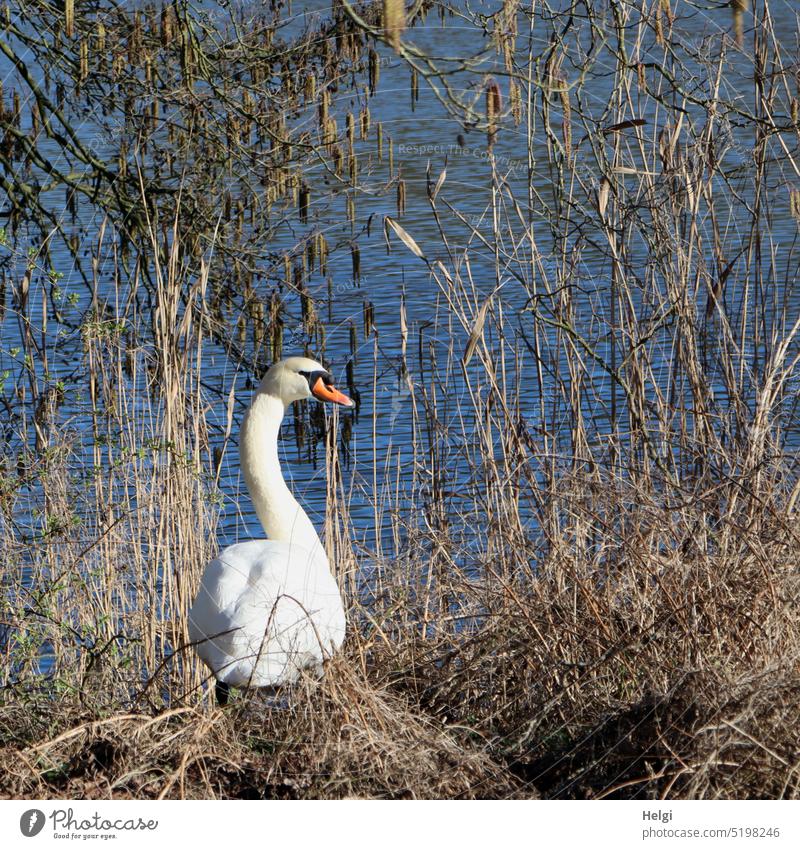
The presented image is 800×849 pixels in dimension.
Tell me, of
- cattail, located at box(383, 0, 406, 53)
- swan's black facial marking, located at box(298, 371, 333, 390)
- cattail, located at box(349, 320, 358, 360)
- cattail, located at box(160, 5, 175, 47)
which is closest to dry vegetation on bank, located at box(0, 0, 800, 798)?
cattail, located at box(160, 5, 175, 47)

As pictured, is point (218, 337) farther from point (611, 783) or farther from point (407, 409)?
point (611, 783)

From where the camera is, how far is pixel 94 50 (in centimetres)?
571

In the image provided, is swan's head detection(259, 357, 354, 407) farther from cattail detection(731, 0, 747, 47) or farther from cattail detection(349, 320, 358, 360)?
cattail detection(731, 0, 747, 47)

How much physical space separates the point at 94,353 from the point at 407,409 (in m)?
2.67

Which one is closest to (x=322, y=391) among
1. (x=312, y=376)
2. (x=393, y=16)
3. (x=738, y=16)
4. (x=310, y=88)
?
(x=312, y=376)

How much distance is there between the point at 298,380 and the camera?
4867 mm

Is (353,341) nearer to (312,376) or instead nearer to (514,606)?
(312,376)

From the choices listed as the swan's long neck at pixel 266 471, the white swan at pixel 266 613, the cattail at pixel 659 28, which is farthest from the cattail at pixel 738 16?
the swan's long neck at pixel 266 471

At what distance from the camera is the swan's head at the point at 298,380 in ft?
15.9

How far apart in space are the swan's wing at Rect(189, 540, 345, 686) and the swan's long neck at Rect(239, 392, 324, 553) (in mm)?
567

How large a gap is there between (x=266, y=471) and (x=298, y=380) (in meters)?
0.35

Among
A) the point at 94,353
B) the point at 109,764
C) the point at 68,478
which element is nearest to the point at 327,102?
the point at 94,353

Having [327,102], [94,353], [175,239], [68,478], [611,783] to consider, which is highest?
[327,102]

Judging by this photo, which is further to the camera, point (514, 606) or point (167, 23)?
point (167, 23)
